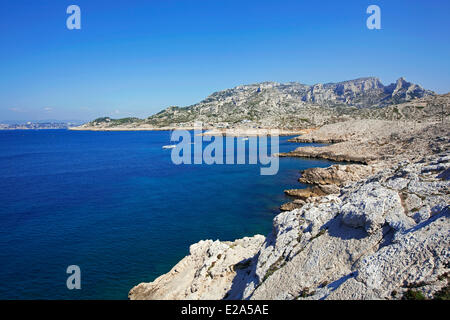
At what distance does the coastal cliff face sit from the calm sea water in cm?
613

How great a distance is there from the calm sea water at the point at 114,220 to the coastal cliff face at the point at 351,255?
20.1ft

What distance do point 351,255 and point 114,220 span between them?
29359 millimetres

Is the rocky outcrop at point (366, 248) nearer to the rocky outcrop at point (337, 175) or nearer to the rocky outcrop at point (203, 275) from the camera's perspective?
the rocky outcrop at point (203, 275)

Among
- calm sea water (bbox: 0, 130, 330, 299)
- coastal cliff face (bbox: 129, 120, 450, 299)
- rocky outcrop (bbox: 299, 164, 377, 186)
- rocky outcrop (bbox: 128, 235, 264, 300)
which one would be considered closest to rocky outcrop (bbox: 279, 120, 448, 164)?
rocky outcrop (bbox: 299, 164, 377, 186)

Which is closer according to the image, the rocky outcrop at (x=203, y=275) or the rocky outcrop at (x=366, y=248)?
the rocky outcrop at (x=366, y=248)

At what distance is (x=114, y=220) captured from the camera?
112 feet

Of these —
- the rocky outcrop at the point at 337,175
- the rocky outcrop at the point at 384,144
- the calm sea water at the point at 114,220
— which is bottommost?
the calm sea water at the point at 114,220

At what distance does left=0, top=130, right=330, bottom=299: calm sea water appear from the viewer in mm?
22594

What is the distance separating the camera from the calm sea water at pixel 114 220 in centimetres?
2259

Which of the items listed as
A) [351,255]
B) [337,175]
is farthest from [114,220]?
[337,175]

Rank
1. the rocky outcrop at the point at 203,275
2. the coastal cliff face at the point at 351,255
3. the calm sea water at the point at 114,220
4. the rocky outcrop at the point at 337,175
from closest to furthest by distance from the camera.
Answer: the coastal cliff face at the point at 351,255
the rocky outcrop at the point at 203,275
the calm sea water at the point at 114,220
the rocky outcrop at the point at 337,175

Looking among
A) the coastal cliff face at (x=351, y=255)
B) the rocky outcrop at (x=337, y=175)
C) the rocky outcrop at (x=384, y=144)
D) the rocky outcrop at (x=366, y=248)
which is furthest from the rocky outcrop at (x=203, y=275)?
the rocky outcrop at (x=384, y=144)
